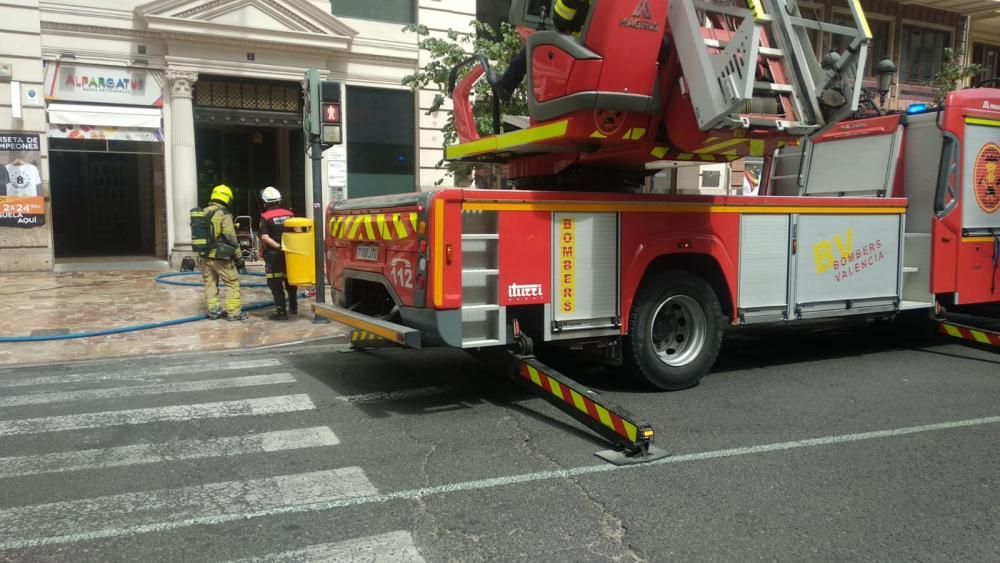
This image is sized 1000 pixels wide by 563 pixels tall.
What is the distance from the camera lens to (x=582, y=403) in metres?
5.13

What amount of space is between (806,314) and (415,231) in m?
3.91

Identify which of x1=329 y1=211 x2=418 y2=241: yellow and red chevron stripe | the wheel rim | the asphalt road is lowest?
the asphalt road

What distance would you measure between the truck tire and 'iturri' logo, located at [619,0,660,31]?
198 cm

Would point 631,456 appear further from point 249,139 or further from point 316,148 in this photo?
point 249,139

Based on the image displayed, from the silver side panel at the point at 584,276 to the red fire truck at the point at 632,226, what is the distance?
12 mm

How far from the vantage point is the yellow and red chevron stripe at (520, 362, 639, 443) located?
4.73 m

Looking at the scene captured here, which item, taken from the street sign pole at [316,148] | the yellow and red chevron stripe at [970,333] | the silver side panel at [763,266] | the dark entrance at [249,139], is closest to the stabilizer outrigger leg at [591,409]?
the silver side panel at [763,266]

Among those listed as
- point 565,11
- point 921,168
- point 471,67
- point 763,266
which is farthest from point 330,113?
point 921,168

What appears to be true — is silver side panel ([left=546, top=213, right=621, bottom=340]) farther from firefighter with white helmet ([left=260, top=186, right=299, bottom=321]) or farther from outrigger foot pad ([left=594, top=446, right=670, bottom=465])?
firefighter with white helmet ([left=260, top=186, right=299, bottom=321])

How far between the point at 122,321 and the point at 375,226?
5854mm

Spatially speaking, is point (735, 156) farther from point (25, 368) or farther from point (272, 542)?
point (25, 368)

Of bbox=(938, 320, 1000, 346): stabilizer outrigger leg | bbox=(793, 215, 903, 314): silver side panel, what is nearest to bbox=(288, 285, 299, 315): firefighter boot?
bbox=(793, 215, 903, 314): silver side panel

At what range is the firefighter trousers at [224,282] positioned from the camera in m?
10.2

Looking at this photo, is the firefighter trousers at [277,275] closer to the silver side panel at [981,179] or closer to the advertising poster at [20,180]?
the advertising poster at [20,180]
